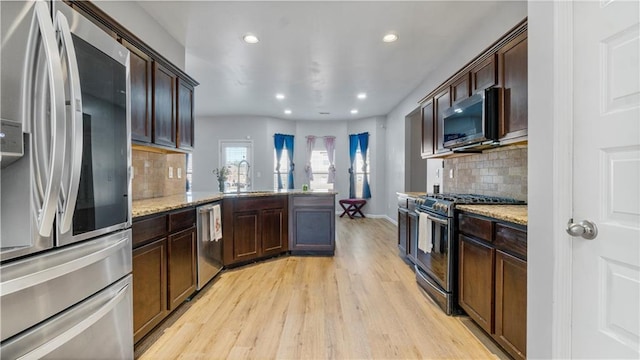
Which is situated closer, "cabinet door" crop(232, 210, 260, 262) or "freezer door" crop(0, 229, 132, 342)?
"freezer door" crop(0, 229, 132, 342)

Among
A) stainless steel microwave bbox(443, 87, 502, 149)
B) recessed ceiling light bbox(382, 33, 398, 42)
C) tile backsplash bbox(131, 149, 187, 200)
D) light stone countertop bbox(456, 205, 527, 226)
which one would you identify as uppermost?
recessed ceiling light bbox(382, 33, 398, 42)

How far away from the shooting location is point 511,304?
1.72m

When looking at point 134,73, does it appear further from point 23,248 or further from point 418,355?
point 418,355

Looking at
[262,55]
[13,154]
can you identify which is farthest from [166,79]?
[13,154]

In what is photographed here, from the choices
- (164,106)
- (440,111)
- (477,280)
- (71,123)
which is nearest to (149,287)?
(71,123)

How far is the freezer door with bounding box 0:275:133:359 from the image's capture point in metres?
1.02

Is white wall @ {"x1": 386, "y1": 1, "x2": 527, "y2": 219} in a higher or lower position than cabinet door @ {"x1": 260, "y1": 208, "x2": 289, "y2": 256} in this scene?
higher

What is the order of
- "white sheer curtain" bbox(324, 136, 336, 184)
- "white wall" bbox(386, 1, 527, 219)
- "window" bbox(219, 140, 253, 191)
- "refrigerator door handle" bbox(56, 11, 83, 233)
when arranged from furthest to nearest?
"white sheer curtain" bbox(324, 136, 336, 184)
"window" bbox(219, 140, 253, 191)
"white wall" bbox(386, 1, 527, 219)
"refrigerator door handle" bbox(56, 11, 83, 233)

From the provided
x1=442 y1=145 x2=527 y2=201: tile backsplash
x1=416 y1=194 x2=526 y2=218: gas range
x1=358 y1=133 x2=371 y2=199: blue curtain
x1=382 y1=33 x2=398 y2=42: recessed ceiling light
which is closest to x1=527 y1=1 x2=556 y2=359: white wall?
x1=416 y1=194 x2=526 y2=218: gas range

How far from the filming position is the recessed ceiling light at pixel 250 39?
3.20 meters

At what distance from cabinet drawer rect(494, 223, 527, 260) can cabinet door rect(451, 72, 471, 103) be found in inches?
56.4

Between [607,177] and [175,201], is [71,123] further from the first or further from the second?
[607,177]

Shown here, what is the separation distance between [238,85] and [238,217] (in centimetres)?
260

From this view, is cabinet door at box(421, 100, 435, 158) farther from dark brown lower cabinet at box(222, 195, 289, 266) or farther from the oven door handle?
dark brown lower cabinet at box(222, 195, 289, 266)
